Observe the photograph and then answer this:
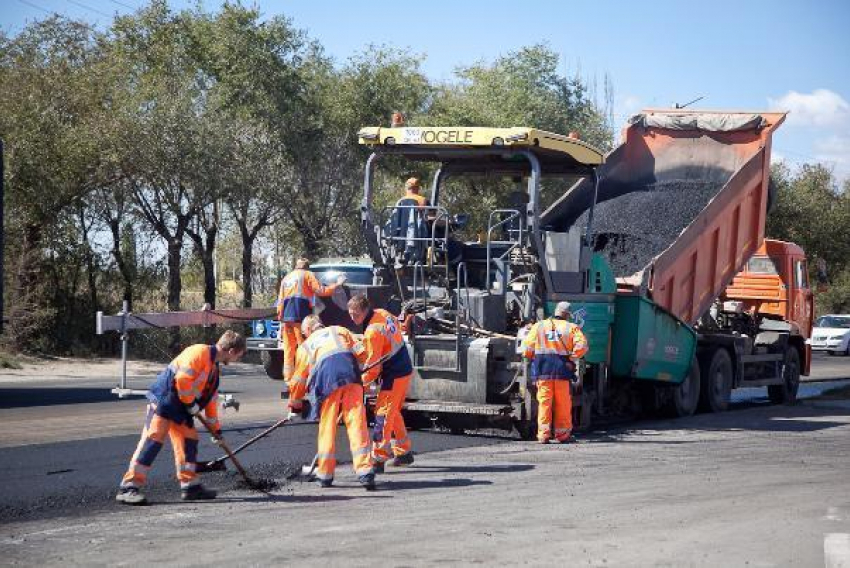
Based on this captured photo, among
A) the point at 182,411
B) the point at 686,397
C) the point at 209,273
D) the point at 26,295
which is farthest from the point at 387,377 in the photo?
the point at 209,273

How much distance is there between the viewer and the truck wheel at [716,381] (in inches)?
634

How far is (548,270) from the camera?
12859 millimetres

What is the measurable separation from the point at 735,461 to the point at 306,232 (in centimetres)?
2087

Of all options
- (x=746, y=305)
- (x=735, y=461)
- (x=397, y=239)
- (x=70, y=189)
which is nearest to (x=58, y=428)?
(x=397, y=239)

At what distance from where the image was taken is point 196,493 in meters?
8.86

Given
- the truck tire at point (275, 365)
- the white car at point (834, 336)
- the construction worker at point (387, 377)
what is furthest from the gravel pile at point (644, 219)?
the white car at point (834, 336)

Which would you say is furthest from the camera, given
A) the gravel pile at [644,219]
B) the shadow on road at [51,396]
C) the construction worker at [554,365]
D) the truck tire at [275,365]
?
the truck tire at [275,365]

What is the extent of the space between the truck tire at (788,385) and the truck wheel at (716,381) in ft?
7.43

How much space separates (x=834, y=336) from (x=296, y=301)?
2748 cm

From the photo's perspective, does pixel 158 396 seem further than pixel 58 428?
No

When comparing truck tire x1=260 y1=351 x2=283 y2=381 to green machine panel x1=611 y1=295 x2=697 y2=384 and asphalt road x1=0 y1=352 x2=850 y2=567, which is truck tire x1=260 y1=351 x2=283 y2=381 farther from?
green machine panel x1=611 y1=295 x2=697 y2=384

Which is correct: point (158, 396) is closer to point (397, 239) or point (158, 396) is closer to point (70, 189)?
point (397, 239)

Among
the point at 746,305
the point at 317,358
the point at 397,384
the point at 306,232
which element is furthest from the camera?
the point at 306,232

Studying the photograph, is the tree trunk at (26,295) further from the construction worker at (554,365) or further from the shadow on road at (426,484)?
the shadow on road at (426,484)
